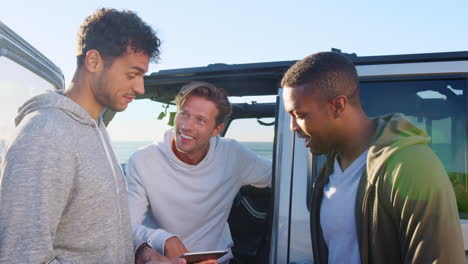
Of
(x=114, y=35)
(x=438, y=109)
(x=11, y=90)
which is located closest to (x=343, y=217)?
(x=438, y=109)

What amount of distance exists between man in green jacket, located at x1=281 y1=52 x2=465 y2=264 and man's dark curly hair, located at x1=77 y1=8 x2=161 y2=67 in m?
0.65

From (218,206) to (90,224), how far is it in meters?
1.32

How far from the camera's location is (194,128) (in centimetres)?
239

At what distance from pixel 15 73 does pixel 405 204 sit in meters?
1.80

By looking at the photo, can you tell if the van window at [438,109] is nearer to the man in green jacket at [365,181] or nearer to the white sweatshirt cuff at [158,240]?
the man in green jacket at [365,181]

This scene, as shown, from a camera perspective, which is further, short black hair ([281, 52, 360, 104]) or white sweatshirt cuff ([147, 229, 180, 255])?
white sweatshirt cuff ([147, 229, 180, 255])

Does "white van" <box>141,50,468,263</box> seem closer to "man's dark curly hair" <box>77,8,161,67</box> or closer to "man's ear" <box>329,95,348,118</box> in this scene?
"man's ear" <box>329,95,348,118</box>

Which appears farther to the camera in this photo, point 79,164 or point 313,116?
point 313,116

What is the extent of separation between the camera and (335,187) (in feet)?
5.59

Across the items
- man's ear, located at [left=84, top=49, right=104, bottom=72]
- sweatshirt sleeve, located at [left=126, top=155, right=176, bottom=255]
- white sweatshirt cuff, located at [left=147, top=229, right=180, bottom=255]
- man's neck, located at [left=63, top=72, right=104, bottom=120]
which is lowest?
white sweatshirt cuff, located at [left=147, top=229, right=180, bottom=255]

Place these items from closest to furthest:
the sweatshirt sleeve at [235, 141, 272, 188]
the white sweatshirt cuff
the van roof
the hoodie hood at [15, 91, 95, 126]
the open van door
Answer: the hoodie hood at [15, 91, 95, 126]
the open van door
the white sweatshirt cuff
the van roof
the sweatshirt sleeve at [235, 141, 272, 188]

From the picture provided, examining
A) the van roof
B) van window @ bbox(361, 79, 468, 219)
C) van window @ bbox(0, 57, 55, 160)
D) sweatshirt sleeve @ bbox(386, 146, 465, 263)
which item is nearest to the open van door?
van window @ bbox(0, 57, 55, 160)

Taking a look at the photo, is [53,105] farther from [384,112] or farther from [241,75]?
[384,112]

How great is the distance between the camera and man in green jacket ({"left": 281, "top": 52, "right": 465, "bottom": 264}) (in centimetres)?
120
